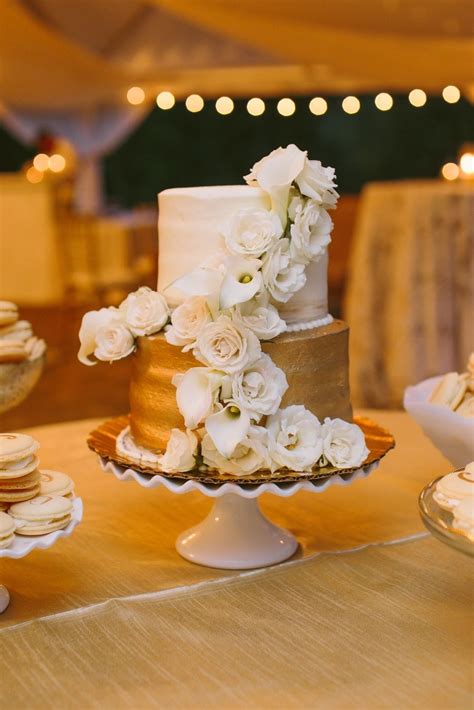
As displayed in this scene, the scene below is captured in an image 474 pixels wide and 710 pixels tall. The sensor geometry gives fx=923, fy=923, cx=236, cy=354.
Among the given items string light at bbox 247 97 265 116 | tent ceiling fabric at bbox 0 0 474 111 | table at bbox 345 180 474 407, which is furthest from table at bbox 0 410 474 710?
string light at bbox 247 97 265 116

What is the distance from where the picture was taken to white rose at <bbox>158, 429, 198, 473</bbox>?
1.13 m

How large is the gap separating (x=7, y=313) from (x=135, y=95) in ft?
30.7

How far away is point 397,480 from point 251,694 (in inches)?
28.8

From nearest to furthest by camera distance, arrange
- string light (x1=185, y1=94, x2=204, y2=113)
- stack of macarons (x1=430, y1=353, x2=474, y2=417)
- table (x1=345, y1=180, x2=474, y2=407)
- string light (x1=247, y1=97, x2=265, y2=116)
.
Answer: stack of macarons (x1=430, y1=353, x2=474, y2=417) < table (x1=345, y1=180, x2=474, y2=407) < string light (x1=185, y1=94, x2=204, y2=113) < string light (x1=247, y1=97, x2=265, y2=116)

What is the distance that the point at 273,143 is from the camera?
502 inches

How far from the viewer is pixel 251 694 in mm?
894

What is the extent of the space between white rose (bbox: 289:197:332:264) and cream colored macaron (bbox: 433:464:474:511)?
0.32 meters

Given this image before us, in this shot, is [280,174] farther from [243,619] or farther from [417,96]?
[417,96]

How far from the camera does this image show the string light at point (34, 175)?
27.5ft

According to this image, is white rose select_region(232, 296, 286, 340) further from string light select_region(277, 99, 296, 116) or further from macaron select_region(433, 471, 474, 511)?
string light select_region(277, 99, 296, 116)

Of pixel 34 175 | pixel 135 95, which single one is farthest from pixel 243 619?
pixel 135 95

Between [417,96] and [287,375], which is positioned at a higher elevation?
[417,96]

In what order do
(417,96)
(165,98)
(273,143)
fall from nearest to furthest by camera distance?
(165,98) → (417,96) → (273,143)

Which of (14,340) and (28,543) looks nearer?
(28,543)
